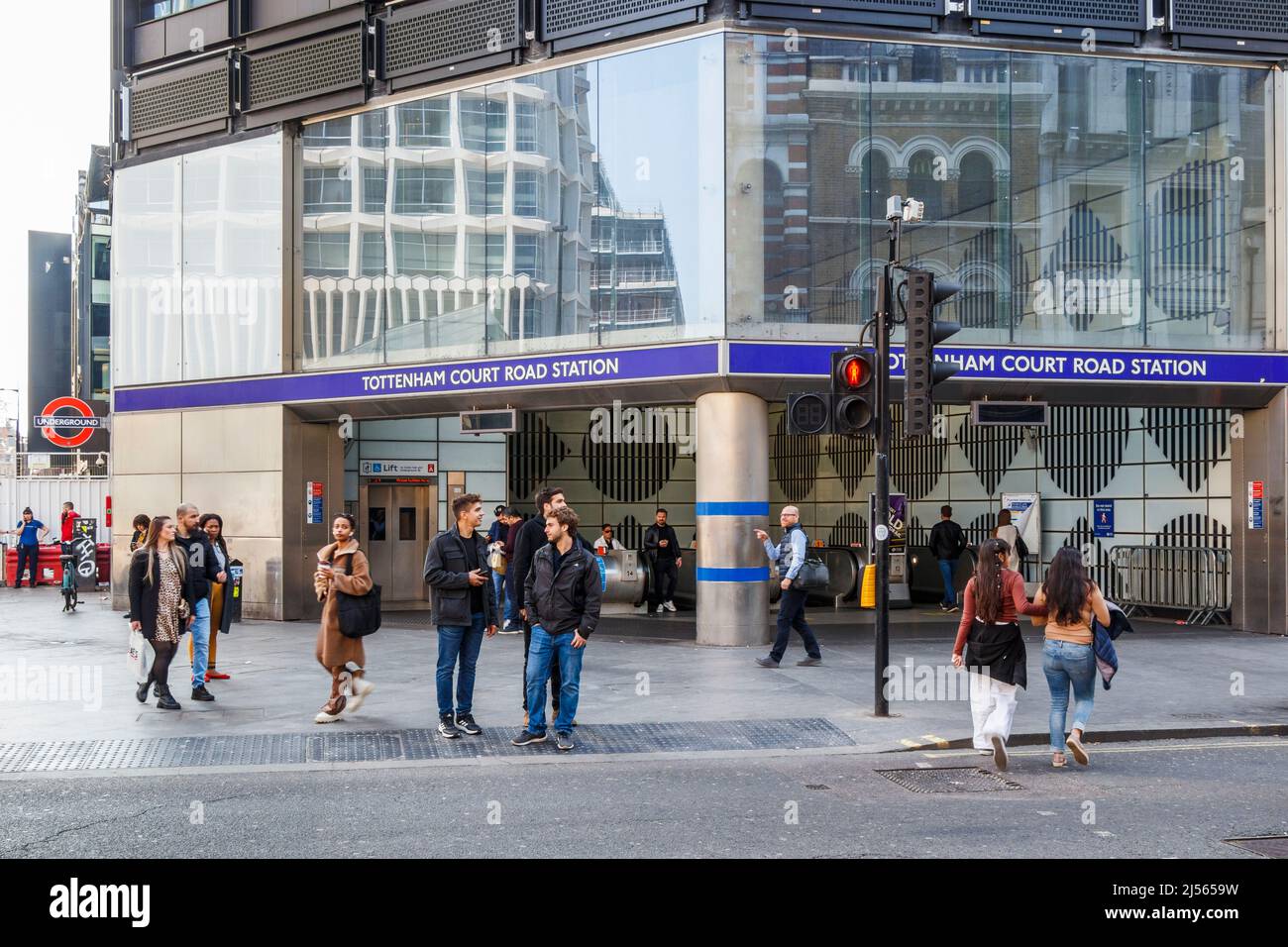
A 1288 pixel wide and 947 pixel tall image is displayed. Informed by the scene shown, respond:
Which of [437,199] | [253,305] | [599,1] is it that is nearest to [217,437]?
[253,305]

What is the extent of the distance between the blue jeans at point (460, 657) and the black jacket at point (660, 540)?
34.0ft

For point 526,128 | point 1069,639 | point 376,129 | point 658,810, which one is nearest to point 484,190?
point 526,128

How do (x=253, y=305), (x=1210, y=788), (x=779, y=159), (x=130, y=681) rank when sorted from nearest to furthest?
1. (x=1210, y=788)
2. (x=130, y=681)
3. (x=779, y=159)
4. (x=253, y=305)

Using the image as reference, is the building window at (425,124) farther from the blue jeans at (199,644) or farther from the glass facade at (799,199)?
the blue jeans at (199,644)

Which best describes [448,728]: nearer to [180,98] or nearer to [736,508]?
[736,508]

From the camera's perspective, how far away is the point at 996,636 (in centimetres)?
905

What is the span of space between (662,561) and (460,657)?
10603 millimetres

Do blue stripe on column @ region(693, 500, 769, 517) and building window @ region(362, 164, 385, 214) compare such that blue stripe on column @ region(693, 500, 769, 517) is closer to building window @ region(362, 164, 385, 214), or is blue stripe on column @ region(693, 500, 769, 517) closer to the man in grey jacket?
the man in grey jacket

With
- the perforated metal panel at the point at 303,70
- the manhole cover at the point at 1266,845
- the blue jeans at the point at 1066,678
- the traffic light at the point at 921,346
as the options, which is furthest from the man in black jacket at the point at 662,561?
the manhole cover at the point at 1266,845

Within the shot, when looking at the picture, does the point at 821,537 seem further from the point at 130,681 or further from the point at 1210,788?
the point at 1210,788

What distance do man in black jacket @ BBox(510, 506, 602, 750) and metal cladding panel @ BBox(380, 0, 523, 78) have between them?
33.5 feet

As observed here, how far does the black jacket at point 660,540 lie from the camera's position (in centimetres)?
2020

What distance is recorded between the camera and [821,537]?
2823 cm
